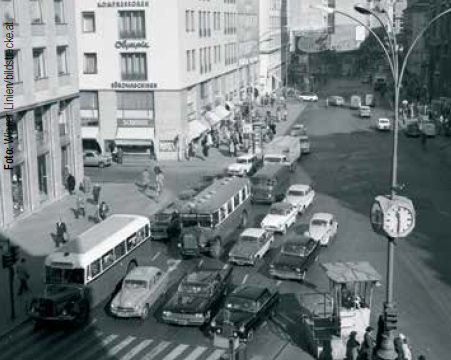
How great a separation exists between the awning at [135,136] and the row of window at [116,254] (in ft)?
106

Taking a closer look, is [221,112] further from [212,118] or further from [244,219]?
[244,219]

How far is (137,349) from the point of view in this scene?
2656 cm

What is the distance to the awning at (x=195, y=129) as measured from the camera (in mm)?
69938

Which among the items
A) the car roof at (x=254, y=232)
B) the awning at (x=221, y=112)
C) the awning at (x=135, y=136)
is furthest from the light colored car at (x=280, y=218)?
the awning at (x=221, y=112)

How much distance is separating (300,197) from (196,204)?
32.5ft

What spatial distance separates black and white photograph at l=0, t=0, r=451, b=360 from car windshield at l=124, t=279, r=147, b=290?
60 mm

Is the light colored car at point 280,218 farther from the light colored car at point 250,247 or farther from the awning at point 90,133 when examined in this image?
the awning at point 90,133

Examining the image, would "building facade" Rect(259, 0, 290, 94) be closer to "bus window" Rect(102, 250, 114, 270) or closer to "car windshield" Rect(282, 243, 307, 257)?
"car windshield" Rect(282, 243, 307, 257)

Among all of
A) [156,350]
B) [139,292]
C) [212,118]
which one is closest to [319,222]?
[139,292]

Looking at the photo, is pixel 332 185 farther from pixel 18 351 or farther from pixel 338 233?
pixel 18 351

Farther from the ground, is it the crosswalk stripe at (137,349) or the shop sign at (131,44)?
the shop sign at (131,44)

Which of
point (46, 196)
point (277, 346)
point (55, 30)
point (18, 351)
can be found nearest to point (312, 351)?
point (277, 346)

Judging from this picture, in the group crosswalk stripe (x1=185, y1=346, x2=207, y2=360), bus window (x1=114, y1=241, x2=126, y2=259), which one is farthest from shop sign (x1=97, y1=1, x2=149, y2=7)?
crosswalk stripe (x1=185, y1=346, x2=207, y2=360)

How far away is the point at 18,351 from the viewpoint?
2669 centimetres
